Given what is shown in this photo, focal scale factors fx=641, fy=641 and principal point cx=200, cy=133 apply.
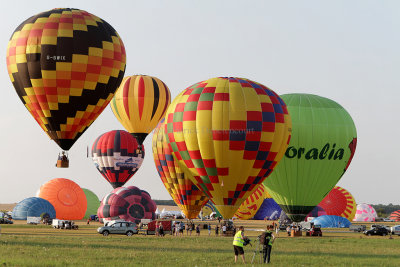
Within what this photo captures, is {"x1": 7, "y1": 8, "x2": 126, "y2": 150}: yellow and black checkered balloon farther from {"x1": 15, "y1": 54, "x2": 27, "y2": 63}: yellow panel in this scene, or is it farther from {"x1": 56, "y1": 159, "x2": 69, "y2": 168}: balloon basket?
{"x1": 56, "y1": 159, "x2": 69, "y2": 168}: balloon basket

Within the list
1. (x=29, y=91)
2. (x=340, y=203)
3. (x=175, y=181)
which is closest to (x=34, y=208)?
(x=175, y=181)

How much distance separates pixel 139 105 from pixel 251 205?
2872 cm

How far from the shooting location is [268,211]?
89.4 m

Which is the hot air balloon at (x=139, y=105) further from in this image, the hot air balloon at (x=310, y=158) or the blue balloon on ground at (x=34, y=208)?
the hot air balloon at (x=310, y=158)

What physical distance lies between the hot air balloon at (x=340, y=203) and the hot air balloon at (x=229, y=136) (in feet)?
127

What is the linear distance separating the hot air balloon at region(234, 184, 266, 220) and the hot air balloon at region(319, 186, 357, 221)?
10.3 metres

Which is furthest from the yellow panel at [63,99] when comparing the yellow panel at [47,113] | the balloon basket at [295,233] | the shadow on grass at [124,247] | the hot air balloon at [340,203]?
the hot air balloon at [340,203]

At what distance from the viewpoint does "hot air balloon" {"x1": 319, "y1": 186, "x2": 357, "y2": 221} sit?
79.2 metres

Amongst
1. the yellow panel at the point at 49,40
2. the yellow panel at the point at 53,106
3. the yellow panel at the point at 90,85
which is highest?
the yellow panel at the point at 49,40

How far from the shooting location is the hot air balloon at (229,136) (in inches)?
1606

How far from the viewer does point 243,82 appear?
4275 cm

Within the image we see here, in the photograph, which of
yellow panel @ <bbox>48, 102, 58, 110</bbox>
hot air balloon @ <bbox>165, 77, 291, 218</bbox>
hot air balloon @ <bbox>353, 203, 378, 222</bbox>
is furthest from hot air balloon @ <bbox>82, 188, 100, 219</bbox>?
yellow panel @ <bbox>48, 102, 58, 110</bbox>

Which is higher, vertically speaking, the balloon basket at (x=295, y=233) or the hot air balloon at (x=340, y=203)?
the hot air balloon at (x=340, y=203)

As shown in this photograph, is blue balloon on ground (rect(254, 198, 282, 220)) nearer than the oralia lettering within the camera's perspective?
No
